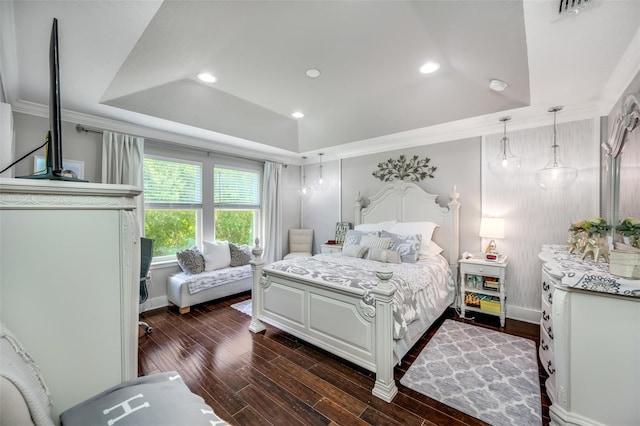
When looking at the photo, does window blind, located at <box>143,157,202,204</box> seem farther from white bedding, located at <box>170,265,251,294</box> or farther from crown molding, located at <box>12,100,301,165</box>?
white bedding, located at <box>170,265,251,294</box>

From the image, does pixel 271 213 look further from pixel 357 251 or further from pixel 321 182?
pixel 357 251

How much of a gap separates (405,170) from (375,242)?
1409 mm

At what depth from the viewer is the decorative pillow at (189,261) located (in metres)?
3.76

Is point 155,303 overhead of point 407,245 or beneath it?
beneath

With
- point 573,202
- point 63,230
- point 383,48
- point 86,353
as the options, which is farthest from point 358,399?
point 573,202

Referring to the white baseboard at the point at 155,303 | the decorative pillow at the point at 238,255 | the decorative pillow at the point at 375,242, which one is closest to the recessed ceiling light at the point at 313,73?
the decorative pillow at the point at 375,242

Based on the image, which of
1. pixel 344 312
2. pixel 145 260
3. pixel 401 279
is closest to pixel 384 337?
pixel 344 312

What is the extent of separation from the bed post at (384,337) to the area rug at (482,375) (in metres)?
0.24

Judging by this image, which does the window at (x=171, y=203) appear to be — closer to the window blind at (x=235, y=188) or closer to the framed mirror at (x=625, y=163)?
the window blind at (x=235, y=188)

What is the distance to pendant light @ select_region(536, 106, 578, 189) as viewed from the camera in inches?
116

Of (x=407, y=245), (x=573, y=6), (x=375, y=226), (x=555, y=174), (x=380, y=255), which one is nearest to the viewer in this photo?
(x=573, y=6)

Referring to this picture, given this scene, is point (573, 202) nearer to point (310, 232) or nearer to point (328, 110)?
point (328, 110)

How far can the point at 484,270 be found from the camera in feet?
10.2

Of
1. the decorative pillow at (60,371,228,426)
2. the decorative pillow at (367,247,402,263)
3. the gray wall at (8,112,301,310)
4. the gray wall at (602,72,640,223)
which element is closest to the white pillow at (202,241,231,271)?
the gray wall at (8,112,301,310)
